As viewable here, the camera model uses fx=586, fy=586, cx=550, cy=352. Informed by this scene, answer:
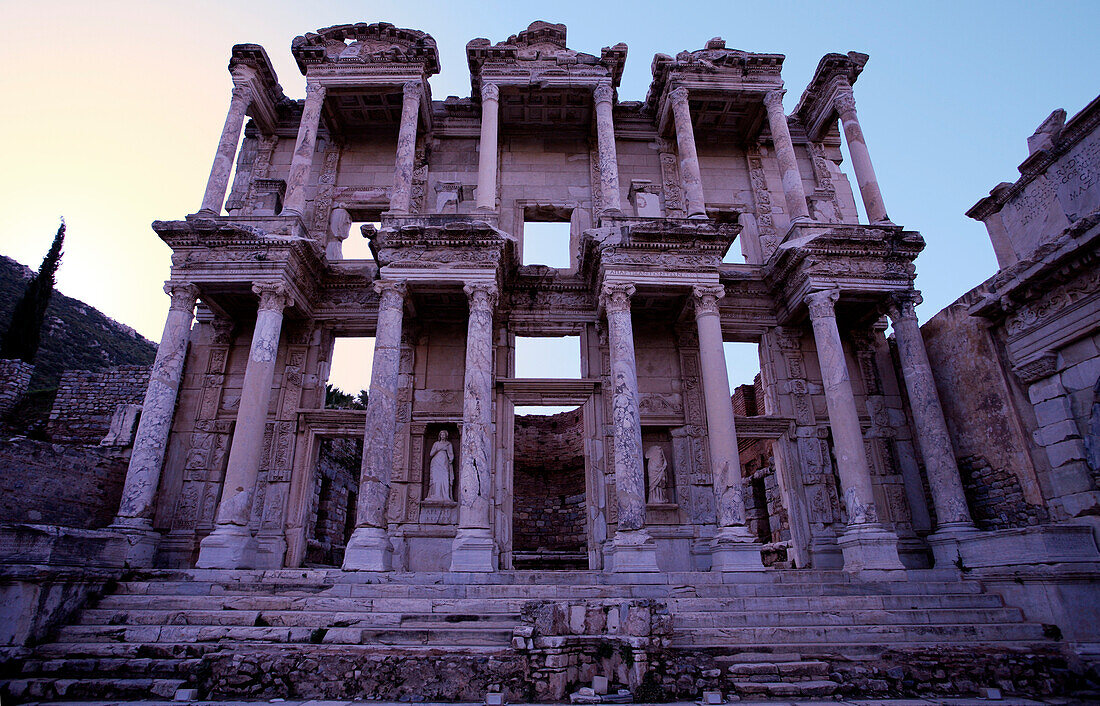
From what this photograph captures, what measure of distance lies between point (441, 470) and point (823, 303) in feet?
30.0

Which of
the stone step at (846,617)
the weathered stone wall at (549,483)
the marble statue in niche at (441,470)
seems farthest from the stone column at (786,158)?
the weathered stone wall at (549,483)

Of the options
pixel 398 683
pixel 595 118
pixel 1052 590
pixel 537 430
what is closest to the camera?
pixel 398 683

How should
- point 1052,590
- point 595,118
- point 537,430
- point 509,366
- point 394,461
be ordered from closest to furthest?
point 1052,590, point 394,461, point 509,366, point 595,118, point 537,430

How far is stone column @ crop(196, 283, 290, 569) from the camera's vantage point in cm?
1057

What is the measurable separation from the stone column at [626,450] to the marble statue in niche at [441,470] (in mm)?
3878

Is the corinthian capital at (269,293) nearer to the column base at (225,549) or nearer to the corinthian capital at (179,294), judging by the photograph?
the corinthian capital at (179,294)

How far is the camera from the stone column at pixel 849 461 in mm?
10609

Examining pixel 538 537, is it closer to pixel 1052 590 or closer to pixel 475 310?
pixel 475 310

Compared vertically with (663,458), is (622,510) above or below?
below

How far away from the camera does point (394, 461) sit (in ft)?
43.3

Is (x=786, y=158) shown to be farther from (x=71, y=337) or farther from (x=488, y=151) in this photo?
(x=71, y=337)

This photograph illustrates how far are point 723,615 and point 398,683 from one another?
435 centimetres

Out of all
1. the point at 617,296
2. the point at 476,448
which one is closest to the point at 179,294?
the point at 476,448

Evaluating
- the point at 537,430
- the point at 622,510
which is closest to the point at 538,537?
the point at 537,430
